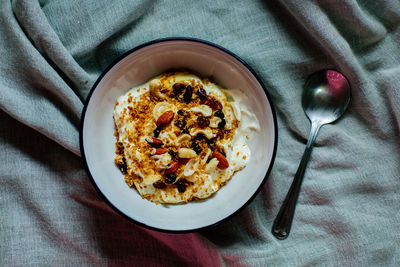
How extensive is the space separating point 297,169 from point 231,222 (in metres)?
0.32

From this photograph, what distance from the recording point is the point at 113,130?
1.35 meters

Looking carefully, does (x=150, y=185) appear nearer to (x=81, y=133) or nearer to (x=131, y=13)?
(x=81, y=133)

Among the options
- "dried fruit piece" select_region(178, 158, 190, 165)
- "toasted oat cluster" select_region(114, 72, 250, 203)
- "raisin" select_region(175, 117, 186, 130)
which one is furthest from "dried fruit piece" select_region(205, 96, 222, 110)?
"dried fruit piece" select_region(178, 158, 190, 165)

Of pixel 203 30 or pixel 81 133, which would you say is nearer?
pixel 81 133

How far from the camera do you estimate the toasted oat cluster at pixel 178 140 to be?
125cm

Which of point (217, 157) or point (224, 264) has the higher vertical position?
point (217, 157)

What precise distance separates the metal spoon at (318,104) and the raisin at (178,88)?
0.46 metres

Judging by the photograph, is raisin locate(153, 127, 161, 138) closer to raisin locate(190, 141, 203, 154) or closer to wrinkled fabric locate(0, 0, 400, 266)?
raisin locate(190, 141, 203, 154)

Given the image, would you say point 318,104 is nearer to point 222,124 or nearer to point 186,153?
point 222,124

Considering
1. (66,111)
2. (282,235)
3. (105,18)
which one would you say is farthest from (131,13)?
(282,235)

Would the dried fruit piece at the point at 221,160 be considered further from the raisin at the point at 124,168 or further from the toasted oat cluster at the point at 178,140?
the raisin at the point at 124,168

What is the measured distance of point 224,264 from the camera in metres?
1.38

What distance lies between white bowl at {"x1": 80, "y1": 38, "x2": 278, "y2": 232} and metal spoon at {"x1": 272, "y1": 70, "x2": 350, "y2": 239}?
0.68 feet

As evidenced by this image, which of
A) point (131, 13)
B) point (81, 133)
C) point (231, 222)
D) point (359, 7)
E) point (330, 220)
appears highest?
point (131, 13)
